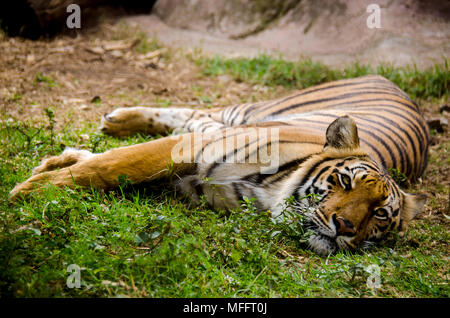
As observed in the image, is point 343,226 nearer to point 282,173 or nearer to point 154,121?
point 282,173

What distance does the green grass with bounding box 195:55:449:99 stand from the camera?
514 cm

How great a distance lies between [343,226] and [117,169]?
1.37 metres

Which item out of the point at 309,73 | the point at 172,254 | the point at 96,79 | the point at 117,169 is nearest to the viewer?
the point at 172,254

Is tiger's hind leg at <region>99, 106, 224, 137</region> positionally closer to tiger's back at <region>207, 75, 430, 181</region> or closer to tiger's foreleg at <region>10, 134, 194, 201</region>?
tiger's back at <region>207, 75, 430, 181</region>

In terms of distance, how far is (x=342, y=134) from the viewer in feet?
8.70

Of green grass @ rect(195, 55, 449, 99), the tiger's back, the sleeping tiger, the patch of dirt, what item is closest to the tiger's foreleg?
the sleeping tiger

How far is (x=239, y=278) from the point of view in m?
2.05

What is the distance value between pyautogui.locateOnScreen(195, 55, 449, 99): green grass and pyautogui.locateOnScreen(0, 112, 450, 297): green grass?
2861 mm

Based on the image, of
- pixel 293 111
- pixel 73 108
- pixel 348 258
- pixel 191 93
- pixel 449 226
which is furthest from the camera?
pixel 191 93

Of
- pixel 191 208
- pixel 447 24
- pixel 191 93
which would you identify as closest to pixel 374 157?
pixel 191 208

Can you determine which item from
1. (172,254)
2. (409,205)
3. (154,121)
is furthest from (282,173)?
(154,121)

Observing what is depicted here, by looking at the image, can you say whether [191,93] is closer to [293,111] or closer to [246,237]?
[293,111]

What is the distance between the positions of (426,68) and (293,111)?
2.57 metres

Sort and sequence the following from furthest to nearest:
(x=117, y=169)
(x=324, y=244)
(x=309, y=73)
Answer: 1. (x=309, y=73)
2. (x=117, y=169)
3. (x=324, y=244)
